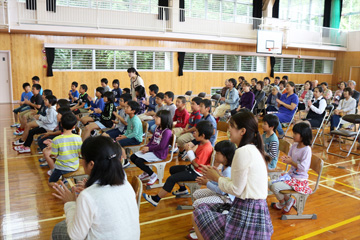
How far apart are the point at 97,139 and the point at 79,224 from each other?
0.51 metres

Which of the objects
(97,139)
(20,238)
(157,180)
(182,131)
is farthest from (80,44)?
(97,139)

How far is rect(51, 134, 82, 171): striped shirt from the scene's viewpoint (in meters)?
3.71

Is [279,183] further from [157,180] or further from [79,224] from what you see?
[79,224]

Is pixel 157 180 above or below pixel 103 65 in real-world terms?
below

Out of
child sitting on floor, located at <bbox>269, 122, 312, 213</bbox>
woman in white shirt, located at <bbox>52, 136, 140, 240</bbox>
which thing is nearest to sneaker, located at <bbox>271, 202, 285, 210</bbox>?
child sitting on floor, located at <bbox>269, 122, 312, 213</bbox>

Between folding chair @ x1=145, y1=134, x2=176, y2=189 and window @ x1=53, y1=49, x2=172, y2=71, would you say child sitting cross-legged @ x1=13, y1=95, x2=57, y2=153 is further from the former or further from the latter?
window @ x1=53, y1=49, x2=172, y2=71

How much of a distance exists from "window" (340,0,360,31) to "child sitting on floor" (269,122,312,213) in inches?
782

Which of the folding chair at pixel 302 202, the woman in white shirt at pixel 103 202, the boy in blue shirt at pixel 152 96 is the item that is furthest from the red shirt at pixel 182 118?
the woman in white shirt at pixel 103 202

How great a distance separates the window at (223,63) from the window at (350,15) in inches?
264

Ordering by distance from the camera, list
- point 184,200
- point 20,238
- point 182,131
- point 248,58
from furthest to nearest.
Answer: point 248,58
point 182,131
point 184,200
point 20,238

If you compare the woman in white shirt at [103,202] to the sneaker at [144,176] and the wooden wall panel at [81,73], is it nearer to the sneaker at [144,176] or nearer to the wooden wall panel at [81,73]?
the sneaker at [144,176]

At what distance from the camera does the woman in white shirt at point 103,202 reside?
1.76 metres

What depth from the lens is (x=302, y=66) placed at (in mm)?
20078

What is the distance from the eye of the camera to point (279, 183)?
3.51 m
